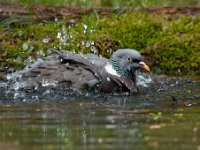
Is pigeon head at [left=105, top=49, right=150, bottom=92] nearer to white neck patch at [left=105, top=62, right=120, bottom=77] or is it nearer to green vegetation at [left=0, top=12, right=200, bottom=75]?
white neck patch at [left=105, top=62, right=120, bottom=77]

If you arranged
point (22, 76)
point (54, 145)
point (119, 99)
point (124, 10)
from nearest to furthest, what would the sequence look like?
point (54, 145) → point (119, 99) → point (22, 76) → point (124, 10)

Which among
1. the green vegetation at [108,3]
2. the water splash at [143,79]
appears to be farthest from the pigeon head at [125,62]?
the green vegetation at [108,3]

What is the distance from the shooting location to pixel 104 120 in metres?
7.31

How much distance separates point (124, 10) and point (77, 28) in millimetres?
1011

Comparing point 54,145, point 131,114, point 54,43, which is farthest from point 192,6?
point 54,145

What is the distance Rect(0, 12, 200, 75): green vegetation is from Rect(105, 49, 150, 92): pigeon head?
3.68 ft

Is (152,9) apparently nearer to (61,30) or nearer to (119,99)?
(61,30)

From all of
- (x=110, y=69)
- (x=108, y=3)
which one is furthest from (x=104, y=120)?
(x=108, y=3)

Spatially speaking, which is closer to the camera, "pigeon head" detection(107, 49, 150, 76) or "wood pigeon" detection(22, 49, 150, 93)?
"wood pigeon" detection(22, 49, 150, 93)

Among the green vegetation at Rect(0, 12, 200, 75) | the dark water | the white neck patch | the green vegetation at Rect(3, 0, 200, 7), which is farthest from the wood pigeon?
the green vegetation at Rect(3, 0, 200, 7)

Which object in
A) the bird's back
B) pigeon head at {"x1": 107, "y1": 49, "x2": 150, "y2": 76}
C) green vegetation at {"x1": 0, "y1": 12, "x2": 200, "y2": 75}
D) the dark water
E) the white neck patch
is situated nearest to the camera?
the dark water

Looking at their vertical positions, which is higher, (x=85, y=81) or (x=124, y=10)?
(x=124, y=10)

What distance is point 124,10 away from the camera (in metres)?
12.4

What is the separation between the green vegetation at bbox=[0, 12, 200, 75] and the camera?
11414 mm
